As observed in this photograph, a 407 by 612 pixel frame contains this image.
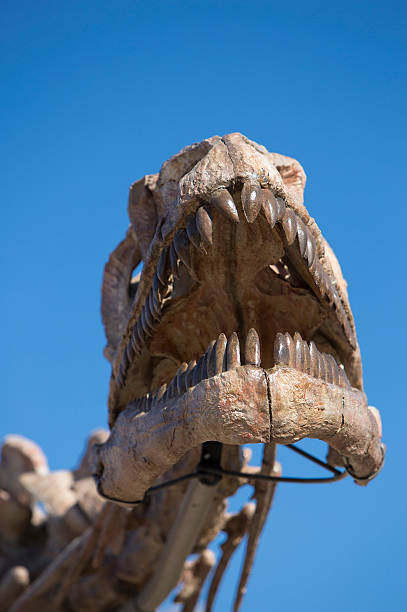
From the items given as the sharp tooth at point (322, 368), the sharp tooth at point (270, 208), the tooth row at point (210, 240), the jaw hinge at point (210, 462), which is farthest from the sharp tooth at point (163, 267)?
the jaw hinge at point (210, 462)

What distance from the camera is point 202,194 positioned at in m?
2.74

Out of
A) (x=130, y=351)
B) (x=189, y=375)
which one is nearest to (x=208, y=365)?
(x=189, y=375)

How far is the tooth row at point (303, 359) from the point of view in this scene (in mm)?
2594

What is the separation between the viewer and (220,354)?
8.52ft

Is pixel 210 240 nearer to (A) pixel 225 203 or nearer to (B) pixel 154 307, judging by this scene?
(A) pixel 225 203

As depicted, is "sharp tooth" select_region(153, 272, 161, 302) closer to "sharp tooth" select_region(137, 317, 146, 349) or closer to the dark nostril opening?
"sharp tooth" select_region(137, 317, 146, 349)

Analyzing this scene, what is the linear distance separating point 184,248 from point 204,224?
5.8 inches

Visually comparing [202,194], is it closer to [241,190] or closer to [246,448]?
[241,190]

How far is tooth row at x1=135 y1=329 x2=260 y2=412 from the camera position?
256 centimetres

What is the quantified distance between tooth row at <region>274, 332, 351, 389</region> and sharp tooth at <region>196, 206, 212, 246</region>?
0.43 m

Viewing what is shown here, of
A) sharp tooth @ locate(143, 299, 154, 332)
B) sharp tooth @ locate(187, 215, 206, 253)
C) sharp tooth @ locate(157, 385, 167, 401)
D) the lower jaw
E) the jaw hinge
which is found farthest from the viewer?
the jaw hinge

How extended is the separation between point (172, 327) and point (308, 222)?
2.82ft

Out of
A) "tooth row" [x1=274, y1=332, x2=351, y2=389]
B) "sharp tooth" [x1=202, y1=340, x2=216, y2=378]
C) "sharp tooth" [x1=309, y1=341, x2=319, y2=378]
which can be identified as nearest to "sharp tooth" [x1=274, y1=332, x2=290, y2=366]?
"tooth row" [x1=274, y1=332, x2=351, y2=389]

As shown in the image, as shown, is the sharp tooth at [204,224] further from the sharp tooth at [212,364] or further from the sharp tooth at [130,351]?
the sharp tooth at [130,351]
